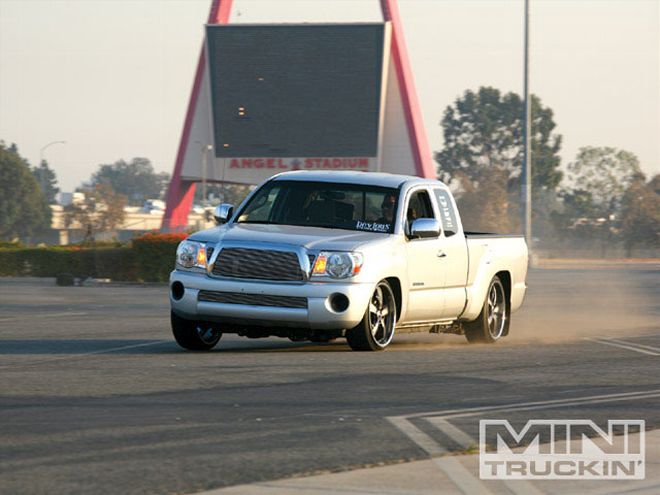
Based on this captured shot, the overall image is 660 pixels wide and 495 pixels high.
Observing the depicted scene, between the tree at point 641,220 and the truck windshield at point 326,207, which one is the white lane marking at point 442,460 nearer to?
the truck windshield at point 326,207

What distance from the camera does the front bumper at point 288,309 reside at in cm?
1358

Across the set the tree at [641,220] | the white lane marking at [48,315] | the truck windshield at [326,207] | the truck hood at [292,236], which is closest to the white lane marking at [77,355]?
the truck hood at [292,236]

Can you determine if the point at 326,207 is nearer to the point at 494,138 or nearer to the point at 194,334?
the point at 194,334

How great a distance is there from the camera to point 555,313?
2455cm

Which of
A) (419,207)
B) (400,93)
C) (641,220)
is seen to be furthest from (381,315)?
(641,220)

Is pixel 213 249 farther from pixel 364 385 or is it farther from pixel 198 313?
pixel 364 385

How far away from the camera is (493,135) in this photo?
162 m

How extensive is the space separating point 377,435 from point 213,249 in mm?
5441

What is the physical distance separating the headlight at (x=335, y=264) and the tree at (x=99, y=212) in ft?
393

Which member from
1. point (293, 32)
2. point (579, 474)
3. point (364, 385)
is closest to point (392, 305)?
point (364, 385)

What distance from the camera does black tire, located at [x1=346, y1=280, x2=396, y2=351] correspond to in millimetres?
14109

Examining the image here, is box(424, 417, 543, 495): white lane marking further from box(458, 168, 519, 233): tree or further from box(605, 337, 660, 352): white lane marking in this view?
box(458, 168, 519, 233): tree

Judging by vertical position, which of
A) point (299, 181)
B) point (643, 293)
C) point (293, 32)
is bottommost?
point (643, 293)

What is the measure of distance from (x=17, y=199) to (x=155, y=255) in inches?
4548
